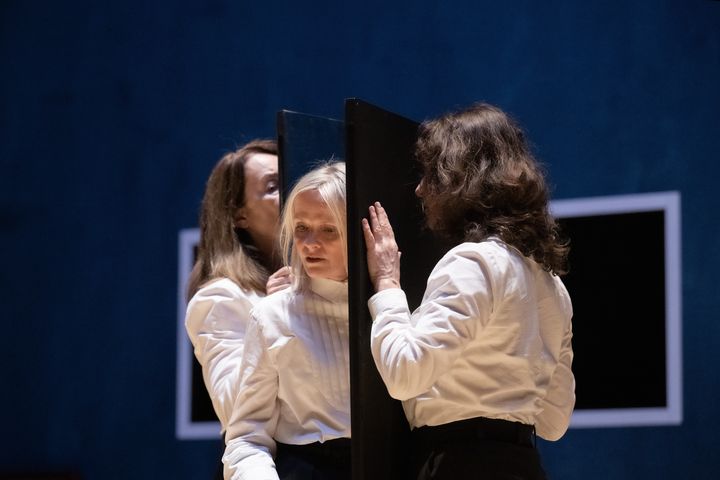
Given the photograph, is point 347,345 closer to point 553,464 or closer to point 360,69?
point 553,464

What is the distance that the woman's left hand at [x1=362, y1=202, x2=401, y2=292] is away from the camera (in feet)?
7.16

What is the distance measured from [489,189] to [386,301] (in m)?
0.30

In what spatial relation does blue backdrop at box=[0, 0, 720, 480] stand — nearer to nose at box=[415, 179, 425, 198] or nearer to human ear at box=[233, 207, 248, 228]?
human ear at box=[233, 207, 248, 228]

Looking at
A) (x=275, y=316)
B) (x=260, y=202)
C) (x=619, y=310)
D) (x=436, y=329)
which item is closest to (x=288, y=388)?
(x=275, y=316)

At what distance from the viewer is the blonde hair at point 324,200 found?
2326mm

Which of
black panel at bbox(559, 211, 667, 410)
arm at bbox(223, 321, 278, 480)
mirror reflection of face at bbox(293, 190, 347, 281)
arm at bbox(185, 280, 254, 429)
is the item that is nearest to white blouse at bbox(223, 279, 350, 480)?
arm at bbox(223, 321, 278, 480)


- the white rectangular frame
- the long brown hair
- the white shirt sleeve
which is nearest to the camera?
the white shirt sleeve

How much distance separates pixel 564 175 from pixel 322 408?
6.12ft

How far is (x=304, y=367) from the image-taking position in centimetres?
228

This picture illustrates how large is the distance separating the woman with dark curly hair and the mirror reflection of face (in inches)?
5.2

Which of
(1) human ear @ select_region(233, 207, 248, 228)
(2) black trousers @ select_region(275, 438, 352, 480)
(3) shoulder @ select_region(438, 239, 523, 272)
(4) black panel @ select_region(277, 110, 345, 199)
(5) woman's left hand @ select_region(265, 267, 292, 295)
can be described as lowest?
(2) black trousers @ select_region(275, 438, 352, 480)

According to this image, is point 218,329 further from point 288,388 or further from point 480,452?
point 480,452

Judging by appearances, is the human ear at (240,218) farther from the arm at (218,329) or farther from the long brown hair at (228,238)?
the arm at (218,329)

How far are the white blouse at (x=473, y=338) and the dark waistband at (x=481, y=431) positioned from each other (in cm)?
1
